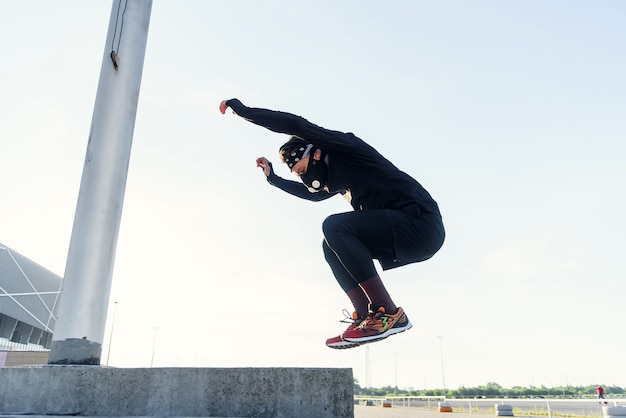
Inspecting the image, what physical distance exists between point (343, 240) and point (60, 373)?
192cm

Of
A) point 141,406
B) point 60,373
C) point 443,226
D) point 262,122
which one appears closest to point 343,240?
point 443,226

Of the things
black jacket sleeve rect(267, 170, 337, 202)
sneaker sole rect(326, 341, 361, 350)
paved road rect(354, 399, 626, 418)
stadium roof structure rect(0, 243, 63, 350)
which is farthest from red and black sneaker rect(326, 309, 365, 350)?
stadium roof structure rect(0, 243, 63, 350)

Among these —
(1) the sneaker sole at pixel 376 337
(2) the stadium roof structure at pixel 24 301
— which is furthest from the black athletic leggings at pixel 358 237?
(2) the stadium roof structure at pixel 24 301

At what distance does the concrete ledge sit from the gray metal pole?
1.99 feet

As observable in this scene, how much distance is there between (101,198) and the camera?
148 inches

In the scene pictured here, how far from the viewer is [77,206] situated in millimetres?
3748

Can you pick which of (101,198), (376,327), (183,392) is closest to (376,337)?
(376,327)

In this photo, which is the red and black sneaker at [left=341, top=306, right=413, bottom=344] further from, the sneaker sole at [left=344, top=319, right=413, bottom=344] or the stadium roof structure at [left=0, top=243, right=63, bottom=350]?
the stadium roof structure at [left=0, top=243, right=63, bottom=350]

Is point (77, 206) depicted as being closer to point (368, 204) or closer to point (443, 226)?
point (368, 204)

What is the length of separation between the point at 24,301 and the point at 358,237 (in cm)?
5623

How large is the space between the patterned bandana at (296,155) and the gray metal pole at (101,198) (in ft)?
4.75

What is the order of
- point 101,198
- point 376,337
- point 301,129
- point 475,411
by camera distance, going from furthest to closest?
point 475,411 → point 101,198 → point 301,129 → point 376,337

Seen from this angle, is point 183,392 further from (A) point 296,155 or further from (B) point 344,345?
(A) point 296,155

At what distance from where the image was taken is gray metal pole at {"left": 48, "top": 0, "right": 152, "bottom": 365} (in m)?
3.49
